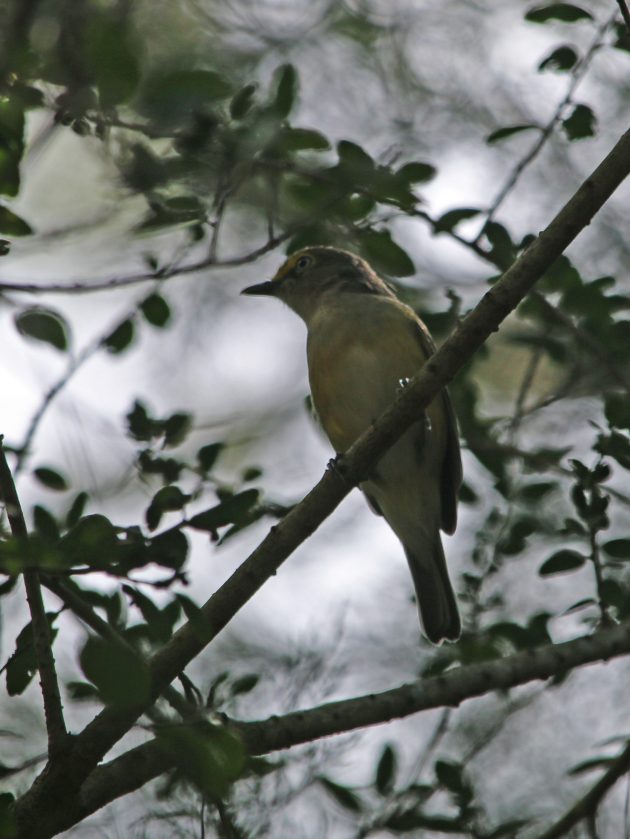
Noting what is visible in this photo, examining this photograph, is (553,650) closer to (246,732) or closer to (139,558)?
(246,732)

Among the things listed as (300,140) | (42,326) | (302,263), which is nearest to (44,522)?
(42,326)

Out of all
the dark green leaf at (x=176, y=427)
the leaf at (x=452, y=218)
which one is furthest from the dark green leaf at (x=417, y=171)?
the dark green leaf at (x=176, y=427)

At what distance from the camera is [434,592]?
21.0ft

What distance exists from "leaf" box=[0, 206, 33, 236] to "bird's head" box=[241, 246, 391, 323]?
10.9 ft

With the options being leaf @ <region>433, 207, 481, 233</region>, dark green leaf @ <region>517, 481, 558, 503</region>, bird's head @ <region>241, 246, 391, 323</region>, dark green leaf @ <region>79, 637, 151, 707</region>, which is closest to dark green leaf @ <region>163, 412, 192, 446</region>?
leaf @ <region>433, 207, 481, 233</region>

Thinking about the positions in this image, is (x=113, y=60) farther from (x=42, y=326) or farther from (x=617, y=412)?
(x=617, y=412)

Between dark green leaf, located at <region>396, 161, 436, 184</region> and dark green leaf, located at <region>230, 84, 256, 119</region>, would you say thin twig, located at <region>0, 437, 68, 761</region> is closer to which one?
dark green leaf, located at <region>230, 84, 256, 119</region>

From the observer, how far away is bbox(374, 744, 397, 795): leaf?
487cm

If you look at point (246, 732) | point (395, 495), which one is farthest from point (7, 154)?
point (395, 495)

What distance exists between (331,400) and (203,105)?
9.82ft

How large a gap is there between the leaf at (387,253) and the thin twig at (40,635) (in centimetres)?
176

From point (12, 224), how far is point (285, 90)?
1180 millimetres

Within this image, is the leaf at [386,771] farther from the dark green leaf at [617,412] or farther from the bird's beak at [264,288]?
the bird's beak at [264,288]

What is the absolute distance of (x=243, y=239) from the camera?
9.47m
